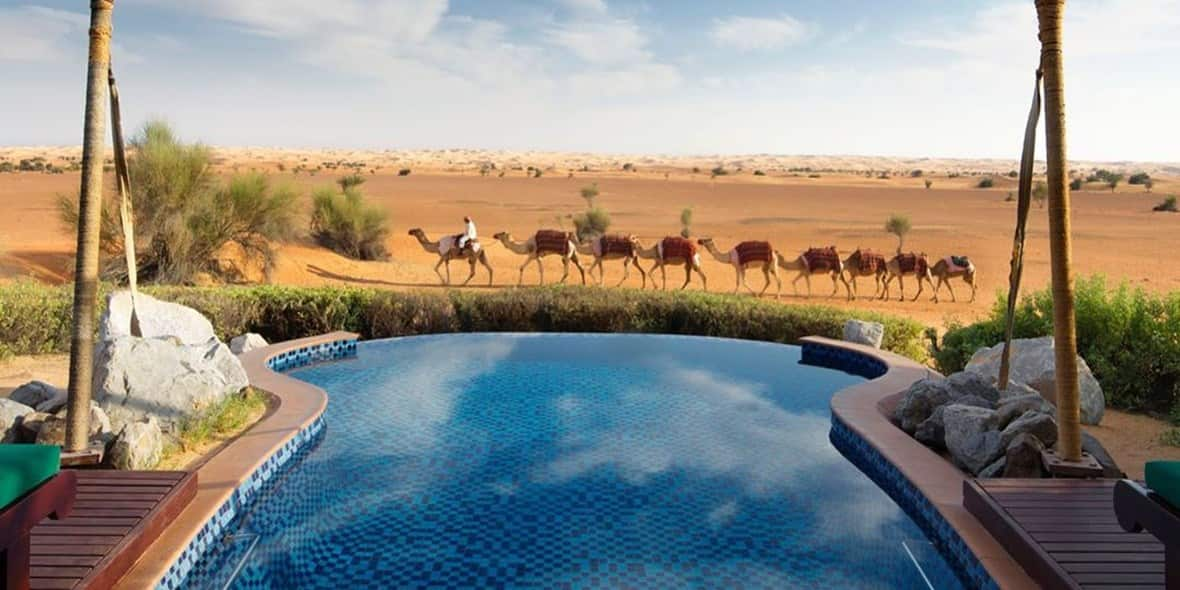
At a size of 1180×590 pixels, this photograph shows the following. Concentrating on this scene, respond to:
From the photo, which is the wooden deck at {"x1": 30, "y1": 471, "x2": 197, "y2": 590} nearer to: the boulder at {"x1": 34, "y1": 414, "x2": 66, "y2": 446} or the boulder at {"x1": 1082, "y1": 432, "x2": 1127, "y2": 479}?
the boulder at {"x1": 34, "y1": 414, "x2": 66, "y2": 446}

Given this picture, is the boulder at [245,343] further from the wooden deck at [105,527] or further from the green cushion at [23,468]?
the green cushion at [23,468]

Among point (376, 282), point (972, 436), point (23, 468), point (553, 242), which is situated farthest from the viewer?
point (376, 282)

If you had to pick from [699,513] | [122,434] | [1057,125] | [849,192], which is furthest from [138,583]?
[849,192]

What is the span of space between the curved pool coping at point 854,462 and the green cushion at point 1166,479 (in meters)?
1.02

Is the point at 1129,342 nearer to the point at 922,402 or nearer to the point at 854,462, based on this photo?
the point at 922,402

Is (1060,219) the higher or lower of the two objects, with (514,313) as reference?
higher

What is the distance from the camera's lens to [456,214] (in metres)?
34.9

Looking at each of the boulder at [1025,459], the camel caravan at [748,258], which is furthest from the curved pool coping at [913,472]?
the camel caravan at [748,258]

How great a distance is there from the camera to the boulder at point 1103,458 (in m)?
5.10

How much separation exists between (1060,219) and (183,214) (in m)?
13.6

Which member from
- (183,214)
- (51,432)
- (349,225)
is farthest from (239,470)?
(349,225)

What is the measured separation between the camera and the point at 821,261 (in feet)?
50.8

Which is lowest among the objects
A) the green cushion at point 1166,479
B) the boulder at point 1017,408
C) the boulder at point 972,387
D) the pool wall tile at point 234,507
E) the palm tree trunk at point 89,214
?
the pool wall tile at point 234,507

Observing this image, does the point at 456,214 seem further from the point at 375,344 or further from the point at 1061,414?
the point at 1061,414
